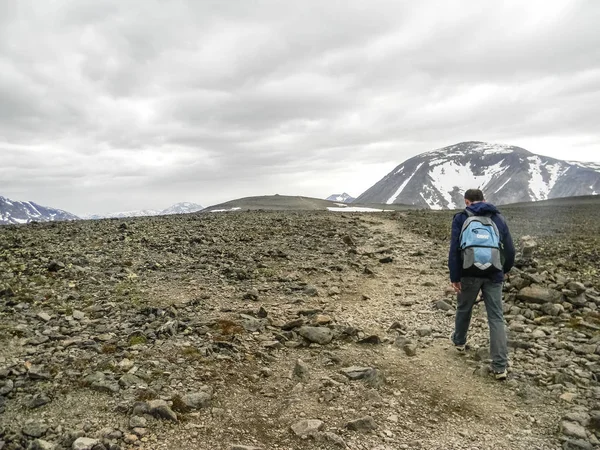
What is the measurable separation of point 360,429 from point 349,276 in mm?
9410

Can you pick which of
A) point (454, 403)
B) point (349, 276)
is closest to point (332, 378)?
point (454, 403)

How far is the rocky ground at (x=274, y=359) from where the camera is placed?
19.2 ft

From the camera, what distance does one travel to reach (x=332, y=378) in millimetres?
7508

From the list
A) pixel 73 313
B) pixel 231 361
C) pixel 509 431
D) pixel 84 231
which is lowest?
pixel 509 431

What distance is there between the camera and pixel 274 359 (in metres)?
8.25

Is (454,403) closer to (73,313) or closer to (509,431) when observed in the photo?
(509,431)

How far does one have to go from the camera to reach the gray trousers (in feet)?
25.9

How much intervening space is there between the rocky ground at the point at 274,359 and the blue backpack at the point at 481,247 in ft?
6.65

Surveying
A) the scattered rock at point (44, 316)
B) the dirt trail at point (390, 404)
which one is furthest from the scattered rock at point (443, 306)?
the scattered rock at point (44, 316)

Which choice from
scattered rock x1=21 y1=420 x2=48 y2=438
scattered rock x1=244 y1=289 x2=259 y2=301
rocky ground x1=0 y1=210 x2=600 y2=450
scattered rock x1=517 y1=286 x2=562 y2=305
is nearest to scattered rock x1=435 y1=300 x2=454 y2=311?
rocky ground x1=0 y1=210 x2=600 y2=450

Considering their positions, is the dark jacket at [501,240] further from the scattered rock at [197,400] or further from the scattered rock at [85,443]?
the scattered rock at [85,443]

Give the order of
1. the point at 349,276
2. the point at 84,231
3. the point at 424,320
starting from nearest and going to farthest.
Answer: the point at 424,320, the point at 349,276, the point at 84,231

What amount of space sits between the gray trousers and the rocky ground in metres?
0.39

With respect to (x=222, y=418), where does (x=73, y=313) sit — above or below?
above
